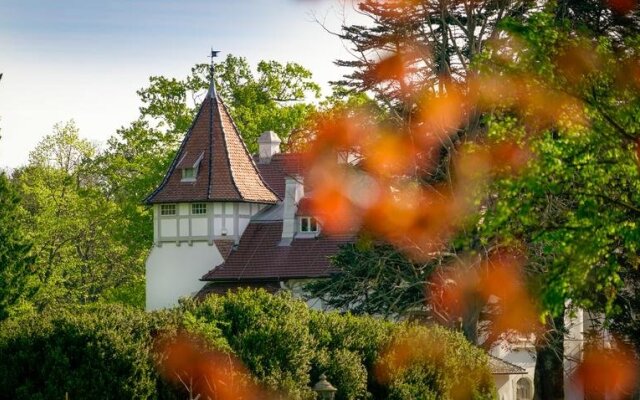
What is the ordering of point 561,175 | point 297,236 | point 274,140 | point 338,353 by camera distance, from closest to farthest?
point 561,175 < point 338,353 < point 297,236 < point 274,140

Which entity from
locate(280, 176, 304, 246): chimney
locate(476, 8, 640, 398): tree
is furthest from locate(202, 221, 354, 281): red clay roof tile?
locate(476, 8, 640, 398): tree

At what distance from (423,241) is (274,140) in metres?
23.6

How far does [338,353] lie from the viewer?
3931cm

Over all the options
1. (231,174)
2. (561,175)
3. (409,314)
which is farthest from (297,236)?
(561,175)

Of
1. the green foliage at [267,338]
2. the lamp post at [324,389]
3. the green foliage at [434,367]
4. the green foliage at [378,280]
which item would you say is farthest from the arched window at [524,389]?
the lamp post at [324,389]

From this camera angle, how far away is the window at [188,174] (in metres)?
63.9

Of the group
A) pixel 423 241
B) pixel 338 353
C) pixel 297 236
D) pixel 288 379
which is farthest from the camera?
pixel 297 236

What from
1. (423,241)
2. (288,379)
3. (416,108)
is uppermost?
(416,108)

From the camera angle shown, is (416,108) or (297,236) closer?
(416,108)

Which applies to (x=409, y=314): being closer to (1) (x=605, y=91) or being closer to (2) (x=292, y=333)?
(2) (x=292, y=333)

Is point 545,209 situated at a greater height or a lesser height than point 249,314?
greater

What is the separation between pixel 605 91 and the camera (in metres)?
23.2

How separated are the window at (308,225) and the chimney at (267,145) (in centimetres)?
558

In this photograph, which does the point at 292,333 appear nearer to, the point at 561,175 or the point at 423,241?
the point at 423,241
